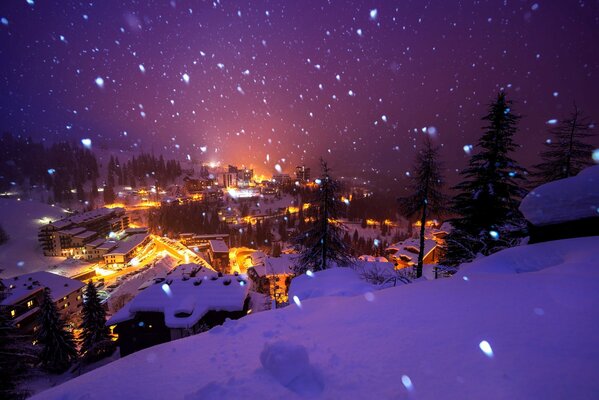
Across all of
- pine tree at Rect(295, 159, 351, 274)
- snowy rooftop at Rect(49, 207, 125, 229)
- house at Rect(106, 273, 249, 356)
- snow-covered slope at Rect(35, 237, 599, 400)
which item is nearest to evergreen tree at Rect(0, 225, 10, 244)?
Result: snowy rooftop at Rect(49, 207, 125, 229)

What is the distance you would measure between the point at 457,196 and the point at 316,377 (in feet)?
55.4

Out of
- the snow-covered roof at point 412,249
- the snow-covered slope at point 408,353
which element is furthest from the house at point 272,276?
the snow-covered slope at point 408,353

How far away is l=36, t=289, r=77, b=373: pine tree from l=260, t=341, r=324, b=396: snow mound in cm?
3089

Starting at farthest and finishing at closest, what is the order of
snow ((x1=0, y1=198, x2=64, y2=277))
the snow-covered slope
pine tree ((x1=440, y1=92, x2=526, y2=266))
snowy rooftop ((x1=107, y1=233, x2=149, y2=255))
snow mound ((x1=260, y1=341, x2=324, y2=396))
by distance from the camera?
snowy rooftop ((x1=107, y1=233, x2=149, y2=255)) < snow ((x1=0, y1=198, x2=64, y2=277)) < pine tree ((x1=440, y1=92, x2=526, y2=266)) < snow mound ((x1=260, y1=341, x2=324, y2=396)) < the snow-covered slope

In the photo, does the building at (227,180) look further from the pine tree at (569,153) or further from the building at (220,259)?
the pine tree at (569,153)

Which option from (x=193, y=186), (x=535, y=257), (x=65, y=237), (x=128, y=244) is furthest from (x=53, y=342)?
(x=193, y=186)

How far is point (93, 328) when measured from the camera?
1038 inches

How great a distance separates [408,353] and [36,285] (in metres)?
49.8

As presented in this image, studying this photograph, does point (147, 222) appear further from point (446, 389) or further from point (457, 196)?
point (446, 389)

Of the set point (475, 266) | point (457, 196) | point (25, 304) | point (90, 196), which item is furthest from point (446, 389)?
point (90, 196)

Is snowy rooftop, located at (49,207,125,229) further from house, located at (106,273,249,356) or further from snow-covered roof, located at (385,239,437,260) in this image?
snow-covered roof, located at (385,239,437,260)

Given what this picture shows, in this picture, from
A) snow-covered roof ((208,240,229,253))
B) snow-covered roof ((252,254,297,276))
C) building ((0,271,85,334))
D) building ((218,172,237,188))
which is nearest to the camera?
building ((0,271,85,334))

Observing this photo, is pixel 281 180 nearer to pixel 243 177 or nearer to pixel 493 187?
pixel 243 177

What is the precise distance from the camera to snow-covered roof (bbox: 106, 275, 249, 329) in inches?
707
